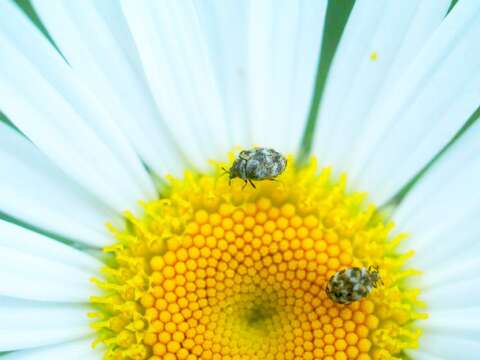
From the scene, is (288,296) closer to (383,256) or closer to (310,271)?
(310,271)

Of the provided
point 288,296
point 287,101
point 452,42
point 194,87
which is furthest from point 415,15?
point 288,296

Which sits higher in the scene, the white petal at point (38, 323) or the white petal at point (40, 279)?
the white petal at point (40, 279)

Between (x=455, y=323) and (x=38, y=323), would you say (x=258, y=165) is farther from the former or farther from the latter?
(x=38, y=323)

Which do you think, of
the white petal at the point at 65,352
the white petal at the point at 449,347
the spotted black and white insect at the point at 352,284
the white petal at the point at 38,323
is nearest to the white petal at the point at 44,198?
the white petal at the point at 38,323

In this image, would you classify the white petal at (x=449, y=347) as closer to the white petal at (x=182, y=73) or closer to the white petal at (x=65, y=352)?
the white petal at (x=182, y=73)

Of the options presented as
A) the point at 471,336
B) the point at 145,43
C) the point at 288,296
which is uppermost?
the point at 145,43

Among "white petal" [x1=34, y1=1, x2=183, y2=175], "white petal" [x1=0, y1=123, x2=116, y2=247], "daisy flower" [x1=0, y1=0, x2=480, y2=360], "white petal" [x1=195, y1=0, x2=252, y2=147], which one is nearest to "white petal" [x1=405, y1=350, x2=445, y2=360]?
"daisy flower" [x1=0, y1=0, x2=480, y2=360]

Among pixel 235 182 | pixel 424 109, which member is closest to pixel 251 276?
pixel 235 182
